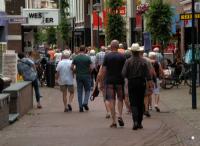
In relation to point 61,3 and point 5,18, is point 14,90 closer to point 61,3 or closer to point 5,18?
point 5,18

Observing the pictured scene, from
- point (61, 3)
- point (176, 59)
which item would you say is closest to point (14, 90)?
point (176, 59)

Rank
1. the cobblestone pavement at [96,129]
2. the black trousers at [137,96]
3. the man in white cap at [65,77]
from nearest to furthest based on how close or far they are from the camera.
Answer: the cobblestone pavement at [96,129] < the black trousers at [137,96] < the man in white cap at [65,77]

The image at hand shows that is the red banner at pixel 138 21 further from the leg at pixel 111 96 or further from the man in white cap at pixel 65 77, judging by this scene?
the leg at pixel 111 96

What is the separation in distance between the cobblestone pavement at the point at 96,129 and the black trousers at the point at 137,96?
350 millimetres

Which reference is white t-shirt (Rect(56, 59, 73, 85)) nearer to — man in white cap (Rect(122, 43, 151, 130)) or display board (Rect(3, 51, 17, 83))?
display board (Rect(3, 51, 17, 83))

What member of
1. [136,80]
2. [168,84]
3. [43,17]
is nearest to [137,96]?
[136,80]

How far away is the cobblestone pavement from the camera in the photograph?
43.3 ft

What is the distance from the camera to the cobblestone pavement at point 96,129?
13.2 meters

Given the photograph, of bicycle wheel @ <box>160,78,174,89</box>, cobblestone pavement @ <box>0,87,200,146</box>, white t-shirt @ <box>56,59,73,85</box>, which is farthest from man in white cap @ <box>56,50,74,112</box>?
bicycle wheel @ <box>160,78,174,89</box>

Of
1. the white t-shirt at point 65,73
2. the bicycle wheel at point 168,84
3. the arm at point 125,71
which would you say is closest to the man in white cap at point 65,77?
the white t-shirt at point 65,73

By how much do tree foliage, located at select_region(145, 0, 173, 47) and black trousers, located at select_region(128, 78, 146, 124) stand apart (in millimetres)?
18784

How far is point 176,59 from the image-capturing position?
3403 cm

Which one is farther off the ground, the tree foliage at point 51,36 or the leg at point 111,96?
the tree foliage at point 51,36

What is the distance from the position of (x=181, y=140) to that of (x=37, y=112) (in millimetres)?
7932
